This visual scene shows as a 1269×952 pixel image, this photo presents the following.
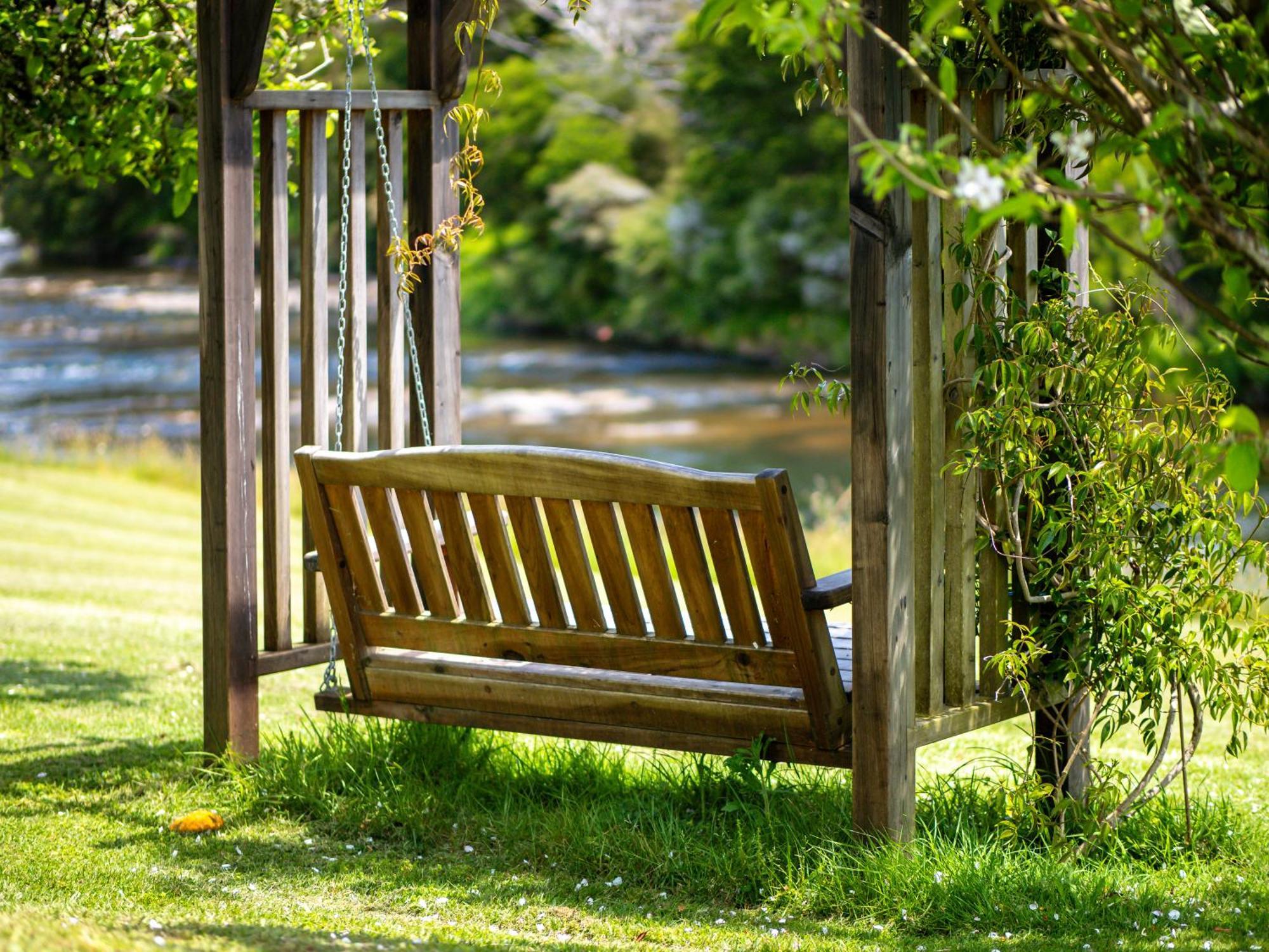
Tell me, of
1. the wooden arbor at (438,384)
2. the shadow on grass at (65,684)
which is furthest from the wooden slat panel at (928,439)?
the shadow on grass at (65,684)

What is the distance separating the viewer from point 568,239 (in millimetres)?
33219

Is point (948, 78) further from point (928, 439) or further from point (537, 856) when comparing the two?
point (537, 856)

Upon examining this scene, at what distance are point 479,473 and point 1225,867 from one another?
223 centimetres

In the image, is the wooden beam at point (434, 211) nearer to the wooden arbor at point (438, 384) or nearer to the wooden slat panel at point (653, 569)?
the wooden arbor at point (438, 384)

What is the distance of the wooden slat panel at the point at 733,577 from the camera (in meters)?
3.69

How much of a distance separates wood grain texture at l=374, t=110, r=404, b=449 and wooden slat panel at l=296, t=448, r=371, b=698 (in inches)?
26.0

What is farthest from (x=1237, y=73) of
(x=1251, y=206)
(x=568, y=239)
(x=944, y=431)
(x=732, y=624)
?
(x=568, y=239)

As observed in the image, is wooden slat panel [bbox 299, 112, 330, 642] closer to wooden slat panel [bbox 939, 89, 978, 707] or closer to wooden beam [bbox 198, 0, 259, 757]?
wooden beam [bbox 198, 0, 259, 757]

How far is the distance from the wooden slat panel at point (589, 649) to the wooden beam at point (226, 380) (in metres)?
0.65

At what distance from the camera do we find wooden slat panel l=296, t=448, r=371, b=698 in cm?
429

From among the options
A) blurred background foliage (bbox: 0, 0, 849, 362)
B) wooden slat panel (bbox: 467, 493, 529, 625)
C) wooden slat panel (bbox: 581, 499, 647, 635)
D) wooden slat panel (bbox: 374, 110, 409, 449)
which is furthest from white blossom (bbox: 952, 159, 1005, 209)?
blurred background foliage (bbox: 0, 0, 849, 362)

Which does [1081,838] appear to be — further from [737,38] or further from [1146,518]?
[737,38]

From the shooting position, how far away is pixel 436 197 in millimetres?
5219

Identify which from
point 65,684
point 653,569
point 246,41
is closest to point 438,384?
point 246,41
